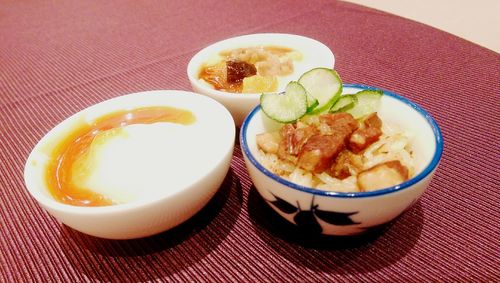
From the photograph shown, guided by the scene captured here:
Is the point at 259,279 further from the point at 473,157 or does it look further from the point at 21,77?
the point at 21,77

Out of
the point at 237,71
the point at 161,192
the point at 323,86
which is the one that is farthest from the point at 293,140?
the point at 237,71

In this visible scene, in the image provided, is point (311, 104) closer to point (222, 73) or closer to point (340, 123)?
point (340, 123)

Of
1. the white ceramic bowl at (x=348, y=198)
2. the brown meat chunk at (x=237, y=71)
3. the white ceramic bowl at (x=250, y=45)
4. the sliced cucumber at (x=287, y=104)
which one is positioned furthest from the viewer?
the brown meat chunk at (x=237, y=71)

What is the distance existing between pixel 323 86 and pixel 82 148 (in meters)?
0.68

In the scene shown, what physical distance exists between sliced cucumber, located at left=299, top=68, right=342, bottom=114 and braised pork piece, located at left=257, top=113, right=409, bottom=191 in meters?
0.05

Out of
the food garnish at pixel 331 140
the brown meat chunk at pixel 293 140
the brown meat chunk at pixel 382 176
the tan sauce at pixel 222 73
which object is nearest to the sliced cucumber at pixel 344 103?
the food garnish at pixel 331 140

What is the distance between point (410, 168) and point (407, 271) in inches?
9.0

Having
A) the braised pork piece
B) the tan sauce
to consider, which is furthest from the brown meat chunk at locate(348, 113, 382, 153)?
the tan sauce

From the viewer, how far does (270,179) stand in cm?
81

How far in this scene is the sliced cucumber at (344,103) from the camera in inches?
40.4

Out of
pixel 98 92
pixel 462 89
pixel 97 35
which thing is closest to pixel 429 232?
pixel 462 89

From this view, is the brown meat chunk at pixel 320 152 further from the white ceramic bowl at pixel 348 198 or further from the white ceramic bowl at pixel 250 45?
the white ceramic bowl at pixel 250 45

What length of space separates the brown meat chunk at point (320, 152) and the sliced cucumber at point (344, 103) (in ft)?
0.48

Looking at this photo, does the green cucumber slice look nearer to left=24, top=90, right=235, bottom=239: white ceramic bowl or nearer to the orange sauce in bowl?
left=24, top=90, right=235, bottom=239: white ceramic bowl
